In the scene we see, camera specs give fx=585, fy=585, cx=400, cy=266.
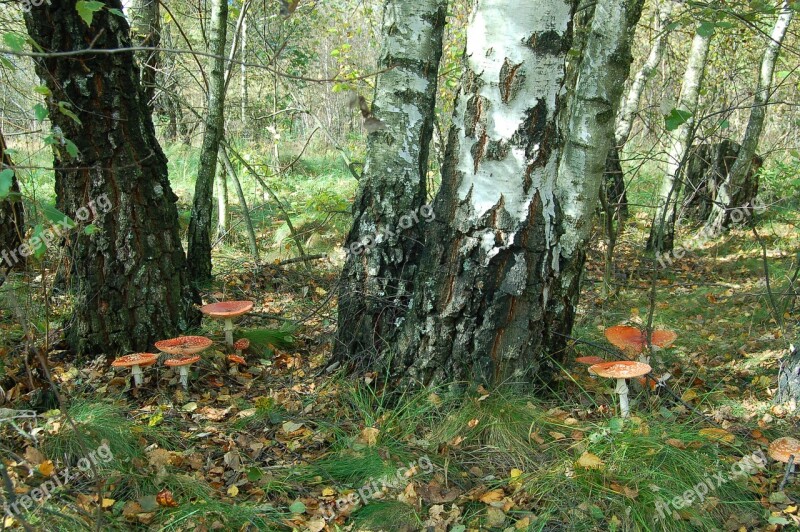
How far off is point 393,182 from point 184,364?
1724 mm

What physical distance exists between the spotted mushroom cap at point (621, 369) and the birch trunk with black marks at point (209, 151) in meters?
3.93

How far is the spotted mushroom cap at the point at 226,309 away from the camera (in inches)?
157

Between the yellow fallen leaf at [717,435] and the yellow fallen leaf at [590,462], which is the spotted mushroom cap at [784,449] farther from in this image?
the yellow fallen leaf at [590,462]

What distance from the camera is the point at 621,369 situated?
9.84 feet

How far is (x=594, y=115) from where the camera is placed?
3857mm

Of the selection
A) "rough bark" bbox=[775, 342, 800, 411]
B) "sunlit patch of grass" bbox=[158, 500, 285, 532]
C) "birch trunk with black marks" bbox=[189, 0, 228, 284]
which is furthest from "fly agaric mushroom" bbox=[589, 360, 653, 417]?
"birch trunk with black marks" bbox=[189, 0, 228, 284]

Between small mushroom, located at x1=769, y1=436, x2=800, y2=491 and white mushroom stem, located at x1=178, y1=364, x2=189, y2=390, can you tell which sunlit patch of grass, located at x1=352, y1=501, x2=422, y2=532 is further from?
small mushroom, located at x1=769, y1=436, x2=800, y2=491

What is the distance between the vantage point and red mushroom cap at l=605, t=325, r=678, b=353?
353cm

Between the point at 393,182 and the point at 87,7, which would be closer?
the point at 87,7

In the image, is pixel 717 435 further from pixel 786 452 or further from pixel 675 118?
pixel 675 118

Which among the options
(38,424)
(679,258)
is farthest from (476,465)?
(679,258)

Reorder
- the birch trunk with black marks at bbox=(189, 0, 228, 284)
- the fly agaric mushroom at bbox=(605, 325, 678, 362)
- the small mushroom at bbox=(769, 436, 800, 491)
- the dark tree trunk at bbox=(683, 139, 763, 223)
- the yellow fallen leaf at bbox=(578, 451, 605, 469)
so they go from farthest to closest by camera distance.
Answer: the dark tree trunk at bbox=(683, 139, 763, 223) → the birch trunk with black marks at bbox=(189, 0, 228, 284) → the fly agaric mushroom at bbox=(605, 325, 678, 362) → the small mushroom at bbox=(769, 436, 800, 491) → the yellow fallen leaf at bbox=(578, 451, 605, 469)

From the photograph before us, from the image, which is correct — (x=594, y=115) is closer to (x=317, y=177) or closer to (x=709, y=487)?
(x=709, y=487)

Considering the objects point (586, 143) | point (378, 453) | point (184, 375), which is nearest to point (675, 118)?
point (586, 143)
